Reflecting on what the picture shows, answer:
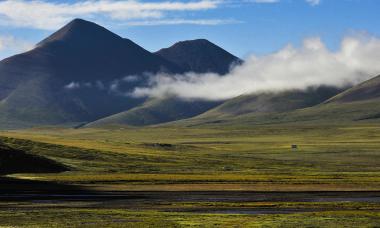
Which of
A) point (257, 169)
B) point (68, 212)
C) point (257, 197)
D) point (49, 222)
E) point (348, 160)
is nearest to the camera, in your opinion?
point (49, 222)

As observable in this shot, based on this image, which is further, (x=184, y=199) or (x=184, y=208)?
(x=184, y=199)

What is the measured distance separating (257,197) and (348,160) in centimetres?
10340

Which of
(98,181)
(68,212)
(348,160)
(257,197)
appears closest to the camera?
(68,212)

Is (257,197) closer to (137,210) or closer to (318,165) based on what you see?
(137,210)

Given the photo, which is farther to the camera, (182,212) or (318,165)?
A: (318,165)

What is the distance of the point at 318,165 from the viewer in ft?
561

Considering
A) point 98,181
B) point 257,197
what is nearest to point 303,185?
point 257,197

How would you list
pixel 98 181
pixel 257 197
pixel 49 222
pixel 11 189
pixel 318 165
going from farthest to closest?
pixel 318 165, pixel 98 181, pixel 11 189, pixel 257 197, pixel 49 222

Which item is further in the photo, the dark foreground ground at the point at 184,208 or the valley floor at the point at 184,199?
the valley floor at the point at 184,199

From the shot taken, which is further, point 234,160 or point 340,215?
point 234,160

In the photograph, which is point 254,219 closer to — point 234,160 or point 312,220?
point 312,220

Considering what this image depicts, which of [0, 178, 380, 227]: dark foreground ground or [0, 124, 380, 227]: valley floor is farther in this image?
[0, 124, 380, 227]: valley floor

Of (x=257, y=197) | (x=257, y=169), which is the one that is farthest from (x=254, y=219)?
(x=257, y=169)

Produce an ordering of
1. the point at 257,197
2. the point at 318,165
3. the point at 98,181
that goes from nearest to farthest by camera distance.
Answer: the point at 257,197, the point at 98,181, the point at 318,165
